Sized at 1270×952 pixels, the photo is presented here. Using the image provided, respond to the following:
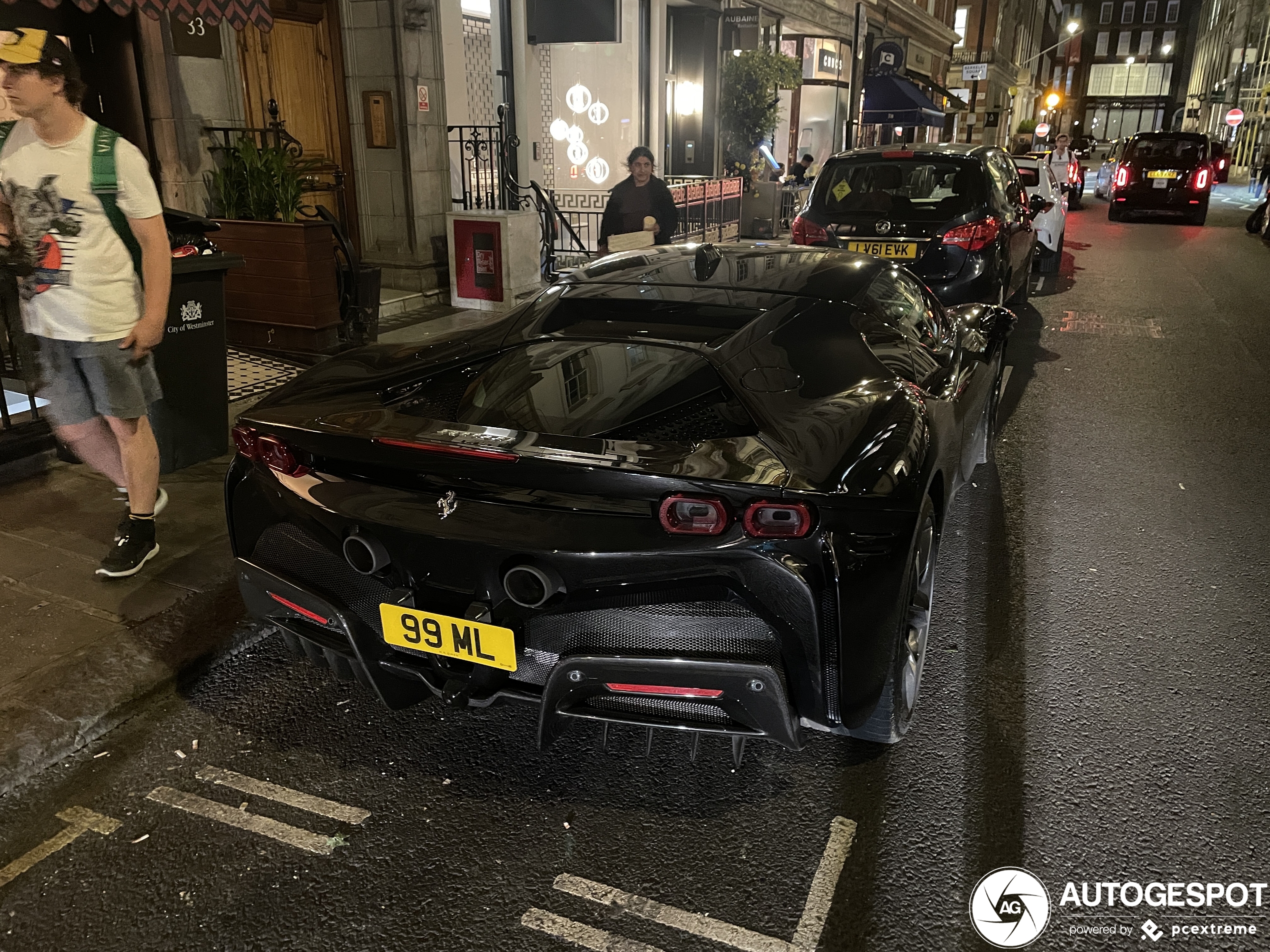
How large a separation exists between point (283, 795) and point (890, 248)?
6.98 meters

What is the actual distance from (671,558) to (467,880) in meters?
1.00

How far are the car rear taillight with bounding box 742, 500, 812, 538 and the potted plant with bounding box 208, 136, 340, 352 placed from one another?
6028mm

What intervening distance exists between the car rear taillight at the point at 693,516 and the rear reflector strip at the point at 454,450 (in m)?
0.41

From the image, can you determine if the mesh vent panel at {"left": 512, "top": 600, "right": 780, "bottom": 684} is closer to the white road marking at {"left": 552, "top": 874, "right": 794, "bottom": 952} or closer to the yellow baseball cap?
the white road marking at {"left": 552, "top": 874, "right": 794, "bottom": 952}

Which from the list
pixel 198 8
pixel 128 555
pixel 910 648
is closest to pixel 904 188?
pixel 198 8

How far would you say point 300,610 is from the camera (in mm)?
2855

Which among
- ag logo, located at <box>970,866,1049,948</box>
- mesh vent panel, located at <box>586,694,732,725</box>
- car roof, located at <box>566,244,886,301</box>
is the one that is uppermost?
car roof, located at <box>566,244,886,301</box>

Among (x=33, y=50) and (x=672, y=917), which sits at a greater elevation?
(x=33, y=50)

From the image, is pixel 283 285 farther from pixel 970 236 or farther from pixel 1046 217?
pixel 1046 217

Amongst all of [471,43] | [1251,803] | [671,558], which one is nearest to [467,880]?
[671,558]

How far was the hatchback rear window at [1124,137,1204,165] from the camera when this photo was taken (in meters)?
21.5

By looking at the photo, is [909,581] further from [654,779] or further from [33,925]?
[33,925]

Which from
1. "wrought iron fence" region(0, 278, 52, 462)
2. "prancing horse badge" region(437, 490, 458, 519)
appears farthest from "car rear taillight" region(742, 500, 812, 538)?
"wrought iron fence" region(0, 278, 52, 462)

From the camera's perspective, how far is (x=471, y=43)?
12.7 meters
